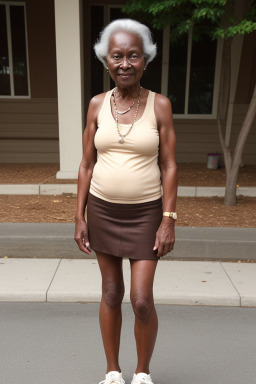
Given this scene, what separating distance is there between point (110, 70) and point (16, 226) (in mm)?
3298

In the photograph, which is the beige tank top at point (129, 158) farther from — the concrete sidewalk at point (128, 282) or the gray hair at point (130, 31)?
the concrete sidewalk at point (128, 282)

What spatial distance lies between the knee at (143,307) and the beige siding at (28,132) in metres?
8.57

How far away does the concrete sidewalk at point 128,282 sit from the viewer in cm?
352

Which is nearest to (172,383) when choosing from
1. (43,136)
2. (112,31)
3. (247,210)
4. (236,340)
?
(236,340)

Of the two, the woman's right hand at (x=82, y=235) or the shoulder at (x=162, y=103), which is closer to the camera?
the shoulder at (x=162, y=103)

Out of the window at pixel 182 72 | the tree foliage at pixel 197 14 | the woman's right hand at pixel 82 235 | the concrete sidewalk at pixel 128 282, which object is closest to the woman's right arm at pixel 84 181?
the woman's right hand at pixel 82 235

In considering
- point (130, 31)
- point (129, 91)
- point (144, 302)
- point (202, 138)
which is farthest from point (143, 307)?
point (202, 138)

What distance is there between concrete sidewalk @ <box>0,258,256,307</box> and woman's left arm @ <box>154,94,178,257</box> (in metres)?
1.61

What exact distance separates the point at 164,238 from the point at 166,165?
0.41 meters

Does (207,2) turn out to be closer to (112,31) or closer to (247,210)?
(247,210)

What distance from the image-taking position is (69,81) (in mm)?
6988

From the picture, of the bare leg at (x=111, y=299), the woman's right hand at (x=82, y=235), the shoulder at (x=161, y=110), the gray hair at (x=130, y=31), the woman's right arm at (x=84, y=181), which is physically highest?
the gray hair at (x=130, y=31)

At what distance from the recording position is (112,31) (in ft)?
6.56

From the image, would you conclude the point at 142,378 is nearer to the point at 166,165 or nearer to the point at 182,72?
the point at 166,165
